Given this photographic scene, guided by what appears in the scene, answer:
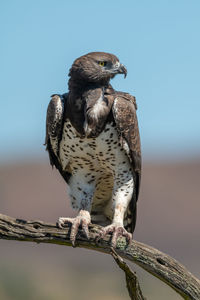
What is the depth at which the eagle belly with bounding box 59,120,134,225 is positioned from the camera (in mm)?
8242

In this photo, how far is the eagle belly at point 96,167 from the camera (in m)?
8.24

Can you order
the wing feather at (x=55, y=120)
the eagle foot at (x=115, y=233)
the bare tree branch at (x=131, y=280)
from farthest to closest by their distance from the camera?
the wing feather at (x=55, y=120), the eagle foot at (x=115, y=233), the bare tree branch at (x=131, y=280)

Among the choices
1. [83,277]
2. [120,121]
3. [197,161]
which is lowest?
[83,277]

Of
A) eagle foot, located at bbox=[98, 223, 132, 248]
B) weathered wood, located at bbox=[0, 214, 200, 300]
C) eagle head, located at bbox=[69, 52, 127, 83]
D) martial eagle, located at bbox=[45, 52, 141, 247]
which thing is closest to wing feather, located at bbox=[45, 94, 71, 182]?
martial eagle, located at bbox=[45, 52, 141, 247]

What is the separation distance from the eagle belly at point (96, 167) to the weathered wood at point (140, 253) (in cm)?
109

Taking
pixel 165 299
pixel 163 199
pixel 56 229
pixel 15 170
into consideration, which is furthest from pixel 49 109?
pixel 15 170

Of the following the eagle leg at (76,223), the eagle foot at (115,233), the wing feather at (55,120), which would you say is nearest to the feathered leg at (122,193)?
the eagle foot at (115,233)

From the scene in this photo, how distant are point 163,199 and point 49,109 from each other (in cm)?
3148

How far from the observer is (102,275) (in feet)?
87.3

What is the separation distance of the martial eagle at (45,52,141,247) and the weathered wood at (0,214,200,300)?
0.58 metres

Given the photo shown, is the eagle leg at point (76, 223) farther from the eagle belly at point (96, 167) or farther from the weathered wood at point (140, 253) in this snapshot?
the eagle belly at point (96, 167)

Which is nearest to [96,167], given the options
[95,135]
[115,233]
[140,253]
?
[95,135]

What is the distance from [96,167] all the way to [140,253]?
5.52 ft

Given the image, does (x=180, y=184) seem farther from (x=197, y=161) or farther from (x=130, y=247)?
(x=130, y=247)
